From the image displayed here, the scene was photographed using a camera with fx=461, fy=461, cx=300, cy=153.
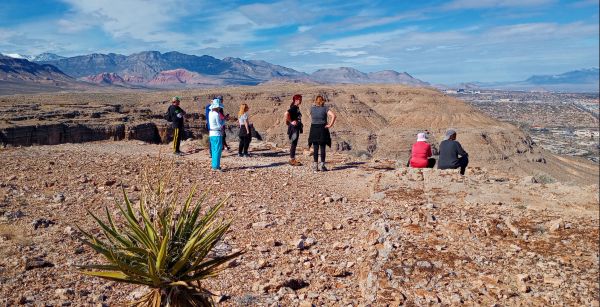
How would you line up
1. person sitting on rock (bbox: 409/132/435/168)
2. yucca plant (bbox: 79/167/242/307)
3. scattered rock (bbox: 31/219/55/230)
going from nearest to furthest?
1. yucca plant (bbox: 79/167/242/307)
2. scattered rock (bbox: 31/219/55/230)
3. person sitting on rock (bbox: 409/132/435/168)

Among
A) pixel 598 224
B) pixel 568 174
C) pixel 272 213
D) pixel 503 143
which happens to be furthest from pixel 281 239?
pixel 503 143

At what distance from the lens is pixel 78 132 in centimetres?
3866

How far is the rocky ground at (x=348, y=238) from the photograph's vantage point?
5.07 metres

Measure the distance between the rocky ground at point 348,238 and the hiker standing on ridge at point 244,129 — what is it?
2.36 metres

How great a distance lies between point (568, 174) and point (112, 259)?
61308mm

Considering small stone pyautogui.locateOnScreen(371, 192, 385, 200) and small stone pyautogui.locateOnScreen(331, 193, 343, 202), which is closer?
small stone pyautogui.locateOnScreen(331, 193, 343, 202)

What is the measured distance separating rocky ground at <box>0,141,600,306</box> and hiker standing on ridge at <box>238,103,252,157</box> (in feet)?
7.74

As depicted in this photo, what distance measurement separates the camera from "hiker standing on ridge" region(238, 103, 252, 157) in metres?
12.6

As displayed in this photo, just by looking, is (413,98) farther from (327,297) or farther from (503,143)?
(327,297)

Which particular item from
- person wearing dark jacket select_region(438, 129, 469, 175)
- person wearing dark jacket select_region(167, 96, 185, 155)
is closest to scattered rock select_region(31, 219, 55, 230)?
person wearing dark jacket select_region(167, 96, 185, 155)

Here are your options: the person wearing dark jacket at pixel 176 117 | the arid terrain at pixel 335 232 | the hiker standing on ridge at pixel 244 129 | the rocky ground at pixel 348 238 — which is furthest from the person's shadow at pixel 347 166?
the person wearing dark jacket at pixel 176 117

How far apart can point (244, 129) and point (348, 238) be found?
22.5 ft

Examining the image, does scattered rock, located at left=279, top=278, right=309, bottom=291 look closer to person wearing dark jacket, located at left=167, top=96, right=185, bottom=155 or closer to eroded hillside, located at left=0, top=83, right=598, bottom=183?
person wearing dark jacket, located at left=167, top=96, right=185, bottom=155

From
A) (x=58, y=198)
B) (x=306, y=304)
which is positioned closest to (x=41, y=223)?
(x=58, y=198)
